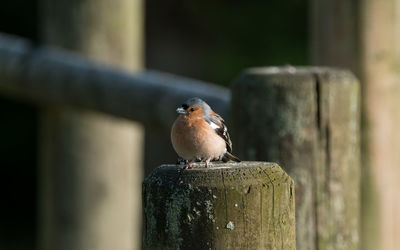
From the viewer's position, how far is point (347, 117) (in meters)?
3.11

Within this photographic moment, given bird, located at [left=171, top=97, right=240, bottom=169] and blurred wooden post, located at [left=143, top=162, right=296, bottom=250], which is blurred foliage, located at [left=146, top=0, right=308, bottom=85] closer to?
bird, located at [left=171, top=97, right=240, bottom=169]

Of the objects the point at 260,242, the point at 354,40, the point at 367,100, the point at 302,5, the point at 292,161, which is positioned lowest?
the point at 260,242

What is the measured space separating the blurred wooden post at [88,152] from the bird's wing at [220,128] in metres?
2.19

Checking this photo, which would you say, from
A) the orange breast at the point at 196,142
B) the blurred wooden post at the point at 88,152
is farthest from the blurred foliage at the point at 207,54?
the orange breast at the point at 196,142

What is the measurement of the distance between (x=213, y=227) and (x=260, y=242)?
13 cm

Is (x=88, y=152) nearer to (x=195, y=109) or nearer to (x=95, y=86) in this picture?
(x=95, y=86)

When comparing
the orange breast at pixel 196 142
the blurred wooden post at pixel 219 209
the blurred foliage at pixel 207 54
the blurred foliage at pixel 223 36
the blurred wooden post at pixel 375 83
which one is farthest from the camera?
the blurred foliage at pixel 223 36

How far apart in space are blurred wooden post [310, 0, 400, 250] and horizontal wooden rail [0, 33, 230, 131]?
0.71m

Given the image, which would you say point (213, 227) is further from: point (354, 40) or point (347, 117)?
point (354, 40)

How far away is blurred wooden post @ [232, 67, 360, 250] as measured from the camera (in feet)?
9.95

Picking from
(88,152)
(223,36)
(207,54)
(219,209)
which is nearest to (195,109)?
(219,209)

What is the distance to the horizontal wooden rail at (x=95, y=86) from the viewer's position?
3940 mm

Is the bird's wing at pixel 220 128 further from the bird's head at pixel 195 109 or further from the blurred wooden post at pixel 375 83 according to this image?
the blurred wooden post at pixel 375 83

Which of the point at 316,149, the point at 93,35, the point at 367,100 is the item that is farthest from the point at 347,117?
the point at 93,35
